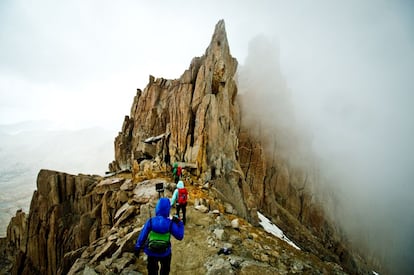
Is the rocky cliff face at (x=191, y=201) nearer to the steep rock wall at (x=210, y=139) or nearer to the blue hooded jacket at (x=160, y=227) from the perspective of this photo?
the steep rock wall at (x=210, y=139)

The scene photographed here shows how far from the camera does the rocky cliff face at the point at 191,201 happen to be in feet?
35.0

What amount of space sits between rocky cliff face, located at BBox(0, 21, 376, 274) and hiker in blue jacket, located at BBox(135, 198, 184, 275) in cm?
303

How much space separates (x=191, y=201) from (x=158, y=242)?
37.1ft

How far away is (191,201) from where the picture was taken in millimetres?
17422

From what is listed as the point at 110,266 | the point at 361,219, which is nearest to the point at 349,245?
the point at 361,219

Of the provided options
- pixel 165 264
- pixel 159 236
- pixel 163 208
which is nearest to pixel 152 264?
pixel 165 264

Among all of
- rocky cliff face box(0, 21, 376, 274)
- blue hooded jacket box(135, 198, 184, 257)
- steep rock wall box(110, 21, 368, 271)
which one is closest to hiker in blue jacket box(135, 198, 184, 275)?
blue hooded jacket box(135, 198, 184, 257)

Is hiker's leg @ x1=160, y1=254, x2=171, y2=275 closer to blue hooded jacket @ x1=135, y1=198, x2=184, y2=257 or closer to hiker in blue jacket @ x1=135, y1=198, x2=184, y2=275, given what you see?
hiker in blue jacket @ x1=135, y1=198, x2=184, y2=275

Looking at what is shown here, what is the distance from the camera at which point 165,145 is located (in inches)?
1157

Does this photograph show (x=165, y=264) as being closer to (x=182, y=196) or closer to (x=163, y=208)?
(x=163, y=208)

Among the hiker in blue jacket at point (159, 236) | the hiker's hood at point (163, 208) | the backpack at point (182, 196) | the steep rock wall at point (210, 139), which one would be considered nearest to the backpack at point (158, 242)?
the hiker in blue jacket at point (159, 236)

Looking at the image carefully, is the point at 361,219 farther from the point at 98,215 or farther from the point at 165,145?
the point at 98,215

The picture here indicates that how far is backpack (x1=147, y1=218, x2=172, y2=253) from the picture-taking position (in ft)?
20.7

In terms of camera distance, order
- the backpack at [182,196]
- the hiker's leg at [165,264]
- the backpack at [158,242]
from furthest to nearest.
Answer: the backpack at [182,196] → the hiker's leg at [165,264] → the backpack at [158,242]
